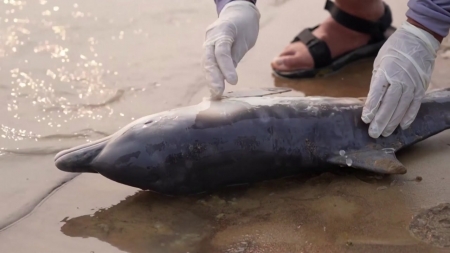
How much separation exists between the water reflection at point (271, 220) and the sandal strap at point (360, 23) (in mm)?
1856

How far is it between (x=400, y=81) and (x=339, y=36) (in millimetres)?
1516

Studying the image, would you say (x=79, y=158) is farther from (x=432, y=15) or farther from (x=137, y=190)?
(x=432, y=15)

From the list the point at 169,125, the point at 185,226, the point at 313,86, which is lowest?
the point at 313,86

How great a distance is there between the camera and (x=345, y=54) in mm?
4918

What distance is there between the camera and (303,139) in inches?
132

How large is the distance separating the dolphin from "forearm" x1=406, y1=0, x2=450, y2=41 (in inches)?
A: 26.2

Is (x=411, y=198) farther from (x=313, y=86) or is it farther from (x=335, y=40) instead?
(x=335, y=40)

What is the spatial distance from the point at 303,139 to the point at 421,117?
763 mm

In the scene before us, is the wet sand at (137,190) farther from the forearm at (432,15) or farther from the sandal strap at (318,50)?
the forearm at (432,15)

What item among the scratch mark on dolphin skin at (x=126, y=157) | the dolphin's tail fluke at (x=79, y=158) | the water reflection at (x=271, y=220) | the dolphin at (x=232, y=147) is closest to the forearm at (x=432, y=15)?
the dolphin at (x=232, y=147)

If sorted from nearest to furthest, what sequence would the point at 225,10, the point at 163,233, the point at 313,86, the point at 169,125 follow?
1. the point at 163,233
2. the point at 169,125
3. the point at 225,10
4. the point at 313,86

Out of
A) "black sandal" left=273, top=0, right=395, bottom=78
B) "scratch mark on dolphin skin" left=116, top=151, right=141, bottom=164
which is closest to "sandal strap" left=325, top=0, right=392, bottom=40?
"black sandal" left=273, top=0, right=395, bottom=78

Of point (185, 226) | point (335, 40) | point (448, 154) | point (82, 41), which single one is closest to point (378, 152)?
point (448, 154)

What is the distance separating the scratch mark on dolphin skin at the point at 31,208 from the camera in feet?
10.3
